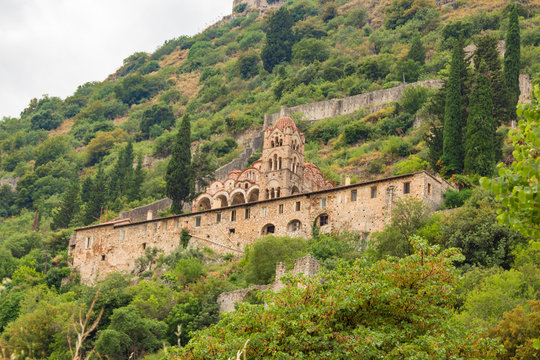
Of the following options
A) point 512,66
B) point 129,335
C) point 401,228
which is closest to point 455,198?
point 401,228

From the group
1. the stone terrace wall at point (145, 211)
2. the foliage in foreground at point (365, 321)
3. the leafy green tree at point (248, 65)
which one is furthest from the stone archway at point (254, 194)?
the leafy green tree at point (248, 65)

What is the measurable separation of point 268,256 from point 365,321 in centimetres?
2355

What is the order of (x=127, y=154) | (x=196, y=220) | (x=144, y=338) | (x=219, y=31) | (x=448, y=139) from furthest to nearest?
1. (x=219, y=31)
2. (x=127, y=154)
3. (x=196, y=220)
4. (x=448, y=139)
5. (x=144, y=338)

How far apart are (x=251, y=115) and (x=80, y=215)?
30802 mm

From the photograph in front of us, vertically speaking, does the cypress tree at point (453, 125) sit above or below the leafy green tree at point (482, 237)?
above

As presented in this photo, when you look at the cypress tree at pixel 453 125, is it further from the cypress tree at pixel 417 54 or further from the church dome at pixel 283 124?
the cypress tree at pixel 417 54

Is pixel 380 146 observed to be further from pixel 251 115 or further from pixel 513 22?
pixel 251 115

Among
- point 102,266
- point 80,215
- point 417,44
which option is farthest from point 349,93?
point 102,266

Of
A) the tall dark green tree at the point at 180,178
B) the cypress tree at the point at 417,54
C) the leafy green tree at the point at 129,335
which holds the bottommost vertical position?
the leafy green tree at the point at 129,335

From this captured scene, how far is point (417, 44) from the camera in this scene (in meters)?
96.9

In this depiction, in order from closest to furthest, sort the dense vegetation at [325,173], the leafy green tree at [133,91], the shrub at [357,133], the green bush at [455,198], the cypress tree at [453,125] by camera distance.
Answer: the dense vegetation at [325,173] → the green bush at [455,198] → the cypress tree at [453,125] → the shrub at [357,133] → the leafy green tree at [133,91]

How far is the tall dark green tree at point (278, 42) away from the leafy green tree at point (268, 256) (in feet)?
247

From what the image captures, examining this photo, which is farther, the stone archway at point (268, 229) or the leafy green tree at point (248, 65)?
the leafy green tree at point (248, 65)

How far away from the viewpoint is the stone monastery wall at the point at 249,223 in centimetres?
4991
